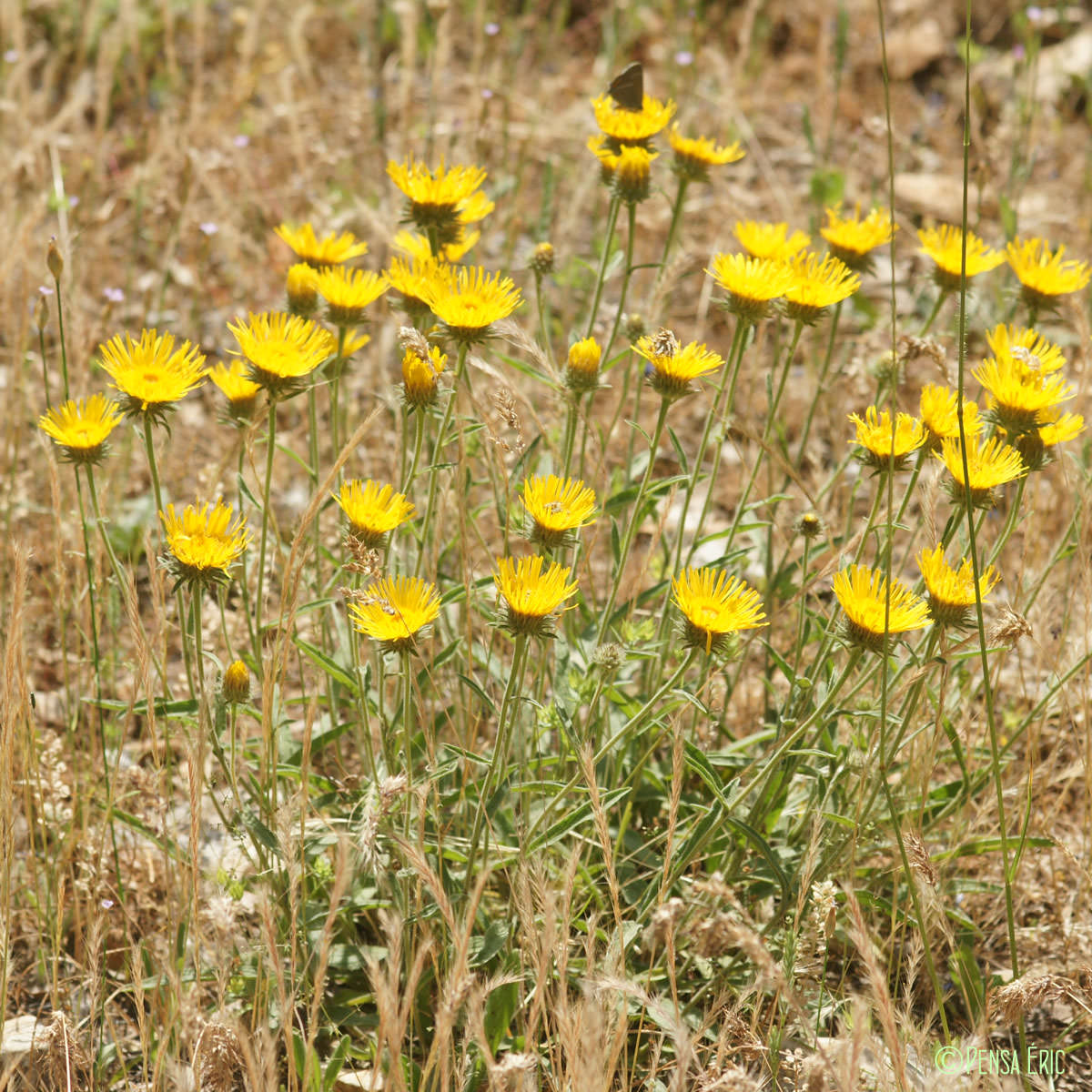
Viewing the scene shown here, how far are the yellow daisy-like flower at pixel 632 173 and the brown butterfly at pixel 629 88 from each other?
9cm

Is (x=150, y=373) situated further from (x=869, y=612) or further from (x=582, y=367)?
(x=869, y=612)

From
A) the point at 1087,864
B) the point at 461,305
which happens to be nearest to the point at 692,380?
the point at 461,305

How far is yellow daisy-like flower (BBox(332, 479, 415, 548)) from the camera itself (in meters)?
2.24

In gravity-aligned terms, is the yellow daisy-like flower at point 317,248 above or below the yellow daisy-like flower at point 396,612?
above

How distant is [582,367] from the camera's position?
252 centimetres

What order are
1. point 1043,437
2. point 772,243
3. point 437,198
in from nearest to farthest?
1. point 1043,437
2. point 437,198
3. point 772,243

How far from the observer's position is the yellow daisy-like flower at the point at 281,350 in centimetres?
229

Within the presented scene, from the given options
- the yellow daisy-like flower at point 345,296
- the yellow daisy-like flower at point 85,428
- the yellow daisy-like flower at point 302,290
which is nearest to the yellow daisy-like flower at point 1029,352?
the yellow daisy-like flower at point 345,296

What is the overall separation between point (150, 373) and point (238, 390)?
22cm

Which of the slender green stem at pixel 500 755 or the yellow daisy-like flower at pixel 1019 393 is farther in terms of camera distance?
the yellow daisy-like flower at pixel 1019 393

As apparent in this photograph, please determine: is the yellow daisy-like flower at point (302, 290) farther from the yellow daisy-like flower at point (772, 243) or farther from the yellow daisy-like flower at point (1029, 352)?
the yellow daisy-like flower at point (1029, 352)

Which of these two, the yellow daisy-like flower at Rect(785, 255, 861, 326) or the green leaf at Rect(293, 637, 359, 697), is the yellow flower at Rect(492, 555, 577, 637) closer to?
the green leaf at Rect(293, 637, 359, 697)

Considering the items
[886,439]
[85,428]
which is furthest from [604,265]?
[85,428]

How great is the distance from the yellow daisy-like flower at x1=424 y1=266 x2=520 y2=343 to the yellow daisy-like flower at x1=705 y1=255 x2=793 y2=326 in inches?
18.0
